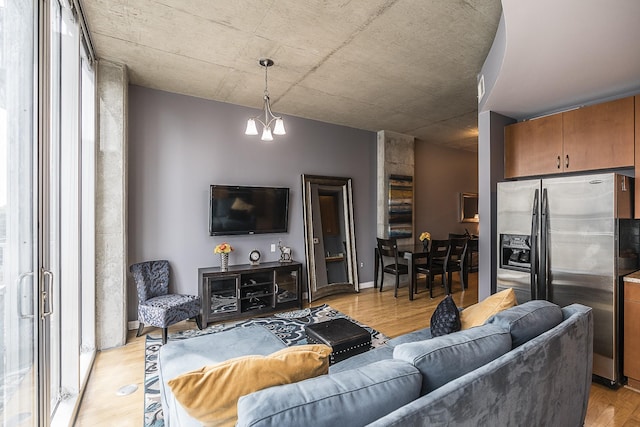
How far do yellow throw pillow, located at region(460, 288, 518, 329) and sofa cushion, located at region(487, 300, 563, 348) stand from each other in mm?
199

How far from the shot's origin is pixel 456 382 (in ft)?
3.79

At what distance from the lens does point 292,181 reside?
5.00 meters

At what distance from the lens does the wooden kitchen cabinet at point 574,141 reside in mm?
2775

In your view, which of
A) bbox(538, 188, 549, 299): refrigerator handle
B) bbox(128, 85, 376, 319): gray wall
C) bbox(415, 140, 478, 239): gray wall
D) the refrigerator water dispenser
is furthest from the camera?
bbox(415, 140, 478, 239): gray wall

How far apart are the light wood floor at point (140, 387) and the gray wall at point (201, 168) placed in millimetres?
849

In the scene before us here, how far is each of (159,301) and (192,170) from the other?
66.3 inches

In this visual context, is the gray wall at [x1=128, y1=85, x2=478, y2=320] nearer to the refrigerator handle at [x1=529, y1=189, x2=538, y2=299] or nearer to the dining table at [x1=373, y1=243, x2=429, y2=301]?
the dining table at [x1=373, y1=243, x2=429, y2=301]

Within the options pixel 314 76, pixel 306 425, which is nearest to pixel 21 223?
pixel 306 425

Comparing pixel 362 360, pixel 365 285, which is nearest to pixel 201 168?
pixel 362 360

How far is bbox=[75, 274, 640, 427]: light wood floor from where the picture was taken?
2.20 m

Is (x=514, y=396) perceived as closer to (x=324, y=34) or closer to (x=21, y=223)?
(x=21, y=223)

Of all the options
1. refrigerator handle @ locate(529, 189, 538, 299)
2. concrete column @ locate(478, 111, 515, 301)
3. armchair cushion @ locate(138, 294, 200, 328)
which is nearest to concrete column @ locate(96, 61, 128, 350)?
armchair cushion @ locate(138, 294, 200, 328)

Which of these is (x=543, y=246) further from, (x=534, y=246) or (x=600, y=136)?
(x=600, y=136)

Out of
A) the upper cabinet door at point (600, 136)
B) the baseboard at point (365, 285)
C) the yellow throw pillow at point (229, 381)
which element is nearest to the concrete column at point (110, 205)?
the yellow throw pillow at point (229, 381)
